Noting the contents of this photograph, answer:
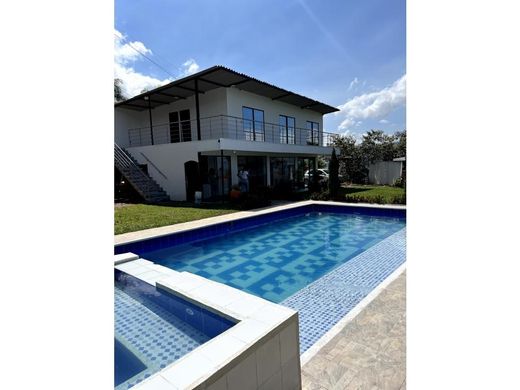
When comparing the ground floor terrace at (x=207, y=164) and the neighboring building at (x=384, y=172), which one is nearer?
the ground floor terrace at (x=207, y=164)

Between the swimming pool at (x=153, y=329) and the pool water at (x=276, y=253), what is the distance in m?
1.89

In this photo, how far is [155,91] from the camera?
13453 mm

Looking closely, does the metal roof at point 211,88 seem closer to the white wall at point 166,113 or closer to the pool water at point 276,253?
the white wall at point 166,113

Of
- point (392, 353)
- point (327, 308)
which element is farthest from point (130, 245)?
point (392, 353)

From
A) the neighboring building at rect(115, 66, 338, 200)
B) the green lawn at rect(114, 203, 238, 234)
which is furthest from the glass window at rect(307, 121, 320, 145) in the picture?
the green lawn at rect(114, 203, 238, 234)

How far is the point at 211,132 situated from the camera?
14617 millimetres

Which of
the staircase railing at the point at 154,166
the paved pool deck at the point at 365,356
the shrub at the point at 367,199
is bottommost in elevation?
the paved pool deck at the point at 365,356

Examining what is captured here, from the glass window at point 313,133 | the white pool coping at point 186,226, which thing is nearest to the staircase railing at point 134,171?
the white pool coping at point 186,226

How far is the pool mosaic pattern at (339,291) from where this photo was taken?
12.2ft

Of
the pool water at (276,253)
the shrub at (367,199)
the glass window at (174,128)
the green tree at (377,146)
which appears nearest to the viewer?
the pool water at (276,253)

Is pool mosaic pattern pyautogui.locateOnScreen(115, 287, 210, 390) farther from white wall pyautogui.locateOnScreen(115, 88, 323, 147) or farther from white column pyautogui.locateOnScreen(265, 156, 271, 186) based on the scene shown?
white column pyautogui.locateOnScreen(265, 156, 271, 186)

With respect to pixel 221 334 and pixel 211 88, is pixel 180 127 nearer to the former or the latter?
pixel 211 88
